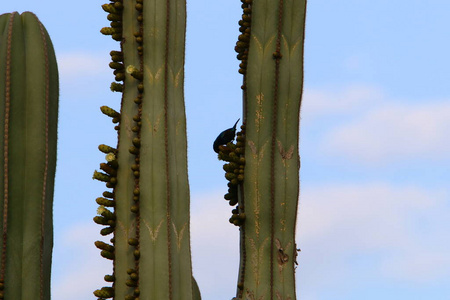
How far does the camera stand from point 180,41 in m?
A: 8.07

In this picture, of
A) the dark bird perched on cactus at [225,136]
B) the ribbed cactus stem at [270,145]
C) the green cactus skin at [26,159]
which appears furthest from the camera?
the dark bird perched on cactus at [225,136]

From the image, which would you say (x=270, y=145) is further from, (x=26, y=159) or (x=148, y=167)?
(x=26, y=159)

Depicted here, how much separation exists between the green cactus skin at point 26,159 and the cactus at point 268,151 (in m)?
1.59

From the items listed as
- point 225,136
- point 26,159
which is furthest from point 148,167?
point 225,136

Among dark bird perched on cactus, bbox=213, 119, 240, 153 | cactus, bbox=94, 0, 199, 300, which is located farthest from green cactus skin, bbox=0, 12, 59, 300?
dark bird perched on cactus, bbox=213, 119, 240, 153

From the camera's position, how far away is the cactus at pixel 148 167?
7.57 meters

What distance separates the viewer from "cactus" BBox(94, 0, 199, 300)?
7.57 m

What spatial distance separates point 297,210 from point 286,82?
108 cm

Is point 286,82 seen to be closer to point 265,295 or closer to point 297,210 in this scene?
A: point 297,210

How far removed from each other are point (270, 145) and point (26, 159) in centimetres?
203

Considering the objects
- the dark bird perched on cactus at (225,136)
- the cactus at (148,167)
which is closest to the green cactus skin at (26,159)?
the cactus at (148,167)

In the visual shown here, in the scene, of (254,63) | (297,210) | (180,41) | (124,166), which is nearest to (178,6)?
(180,41)

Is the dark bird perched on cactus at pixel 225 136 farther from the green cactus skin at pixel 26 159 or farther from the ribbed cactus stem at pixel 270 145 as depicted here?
the green cactus skin at pixel 26 159

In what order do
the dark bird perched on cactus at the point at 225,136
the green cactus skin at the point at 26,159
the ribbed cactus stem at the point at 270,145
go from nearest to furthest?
the green cactus skin at the point at 26,159, the ribbed cactus stem at the point at 270,145, the dark bird perched on cactus at the point at 225,136
